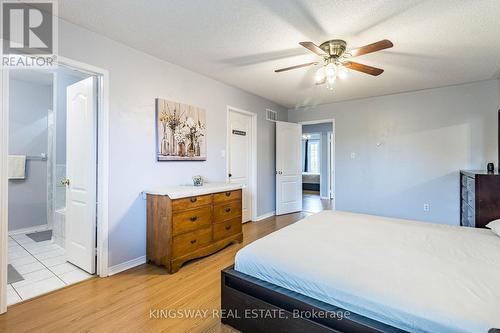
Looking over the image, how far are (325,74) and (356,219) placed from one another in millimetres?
1476

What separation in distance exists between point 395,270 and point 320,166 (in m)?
7.15

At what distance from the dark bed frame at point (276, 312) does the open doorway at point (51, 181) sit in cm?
172

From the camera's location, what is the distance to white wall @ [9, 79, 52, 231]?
3.87 m

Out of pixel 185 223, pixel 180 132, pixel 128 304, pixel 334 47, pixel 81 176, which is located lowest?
pixel 128 304

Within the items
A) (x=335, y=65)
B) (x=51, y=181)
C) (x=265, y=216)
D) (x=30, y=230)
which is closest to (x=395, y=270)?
(x=335, y=65)

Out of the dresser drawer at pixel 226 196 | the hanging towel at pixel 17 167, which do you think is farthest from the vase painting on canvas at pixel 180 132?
the hanging towel at pixel 17 167

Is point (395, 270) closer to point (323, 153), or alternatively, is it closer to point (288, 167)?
point (288, 167)

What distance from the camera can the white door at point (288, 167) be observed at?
5164mm

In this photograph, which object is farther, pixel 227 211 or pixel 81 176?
pixel 227 211

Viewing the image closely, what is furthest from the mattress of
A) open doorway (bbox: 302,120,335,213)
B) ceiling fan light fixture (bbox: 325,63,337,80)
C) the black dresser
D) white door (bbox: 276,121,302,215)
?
open doorway (bbox: 302,120,335,213)

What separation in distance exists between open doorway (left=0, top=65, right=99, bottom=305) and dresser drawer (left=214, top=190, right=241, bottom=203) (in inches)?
51.8

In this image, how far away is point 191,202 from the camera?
2682 millimetres

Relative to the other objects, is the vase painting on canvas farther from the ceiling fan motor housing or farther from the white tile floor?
the ceiling fan motor housing

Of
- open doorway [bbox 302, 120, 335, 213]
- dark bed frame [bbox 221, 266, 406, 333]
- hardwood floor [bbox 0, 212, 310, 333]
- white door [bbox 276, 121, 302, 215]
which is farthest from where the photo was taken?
open doorway [bbox 302, 120, 335, 213]
